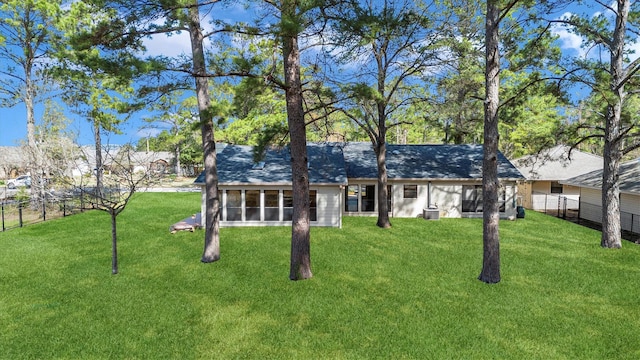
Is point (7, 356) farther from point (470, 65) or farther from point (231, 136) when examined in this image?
point (231, 136)

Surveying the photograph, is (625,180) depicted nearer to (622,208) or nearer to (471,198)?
(622,208)

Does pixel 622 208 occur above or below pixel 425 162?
below

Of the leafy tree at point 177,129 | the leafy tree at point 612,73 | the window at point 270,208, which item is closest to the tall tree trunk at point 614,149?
the leafy tree at point 612,73

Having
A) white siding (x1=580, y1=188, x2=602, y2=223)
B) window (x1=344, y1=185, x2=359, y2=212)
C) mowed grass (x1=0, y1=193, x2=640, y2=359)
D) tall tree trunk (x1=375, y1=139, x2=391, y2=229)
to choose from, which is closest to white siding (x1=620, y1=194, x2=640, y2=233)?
white siding (x1=580, y1=188, x2=602, y2=223)

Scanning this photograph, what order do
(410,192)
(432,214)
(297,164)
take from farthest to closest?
(410,192) < (432,214) < (297,164)

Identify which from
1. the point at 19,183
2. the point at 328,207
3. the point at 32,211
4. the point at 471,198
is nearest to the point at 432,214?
the point at 471,198

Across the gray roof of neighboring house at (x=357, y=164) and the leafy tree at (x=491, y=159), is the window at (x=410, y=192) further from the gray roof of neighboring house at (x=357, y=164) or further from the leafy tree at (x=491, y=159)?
the leafy tree at (x=491, y=159)

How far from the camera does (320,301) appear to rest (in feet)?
25.4

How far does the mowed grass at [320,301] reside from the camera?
19.0 ft

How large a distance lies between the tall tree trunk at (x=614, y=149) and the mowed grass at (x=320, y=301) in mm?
754

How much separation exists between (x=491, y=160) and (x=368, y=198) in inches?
443

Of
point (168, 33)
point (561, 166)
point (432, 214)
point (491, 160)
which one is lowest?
point (432, 214)

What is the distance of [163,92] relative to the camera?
30.8ft

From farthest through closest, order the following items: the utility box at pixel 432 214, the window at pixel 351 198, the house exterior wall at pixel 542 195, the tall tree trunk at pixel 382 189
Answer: the house exterior wall at pixel 542 195 < the window at pixel 351 198 < the utility box at pixel 432 214 < the tall tree trunk at pixel 382 189
